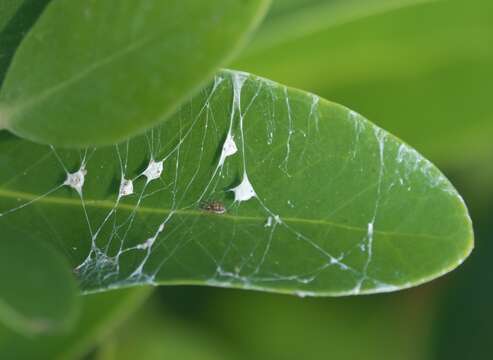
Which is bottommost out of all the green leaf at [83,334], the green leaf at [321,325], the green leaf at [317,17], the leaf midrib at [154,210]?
the green leaf at [321,325]

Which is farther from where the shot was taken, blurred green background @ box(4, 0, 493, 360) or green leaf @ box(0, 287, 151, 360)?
blurred green background @ box(4, 0, 493, 360)

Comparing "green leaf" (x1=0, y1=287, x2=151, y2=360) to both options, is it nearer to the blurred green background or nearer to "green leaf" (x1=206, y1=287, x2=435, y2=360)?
the blurred green background

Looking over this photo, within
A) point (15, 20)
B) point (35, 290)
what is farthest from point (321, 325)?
point (35, 290)

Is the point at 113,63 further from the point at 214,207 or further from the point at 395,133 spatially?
the point at 395,133

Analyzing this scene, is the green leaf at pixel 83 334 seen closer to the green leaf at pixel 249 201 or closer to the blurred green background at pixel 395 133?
the blurred green background at pixel 395 133

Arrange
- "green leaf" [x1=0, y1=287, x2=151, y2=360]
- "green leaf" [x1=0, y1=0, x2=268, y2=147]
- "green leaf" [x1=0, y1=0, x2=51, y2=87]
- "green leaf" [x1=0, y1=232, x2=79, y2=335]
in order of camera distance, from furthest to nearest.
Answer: "green leaf" [x1=0, y1=287, x2=151, y2=360] < "green leaf" [x1=0, y1=0, x2=51, y2=87] < "green leaf" [x1=0, y1=0, x2=268, y2=147] < "green leaf" [x1=0, y1=232, x2=79, y2=335]

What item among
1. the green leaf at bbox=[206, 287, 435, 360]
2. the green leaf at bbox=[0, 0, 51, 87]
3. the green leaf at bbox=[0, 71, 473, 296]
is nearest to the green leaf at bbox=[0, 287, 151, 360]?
the green leaf at bbox=[206, 287, 435, 360]

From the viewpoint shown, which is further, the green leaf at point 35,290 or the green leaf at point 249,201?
the green leaf at point 249,201

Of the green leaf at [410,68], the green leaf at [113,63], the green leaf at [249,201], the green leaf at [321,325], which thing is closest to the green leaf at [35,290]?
the green leaf at [113,63]
